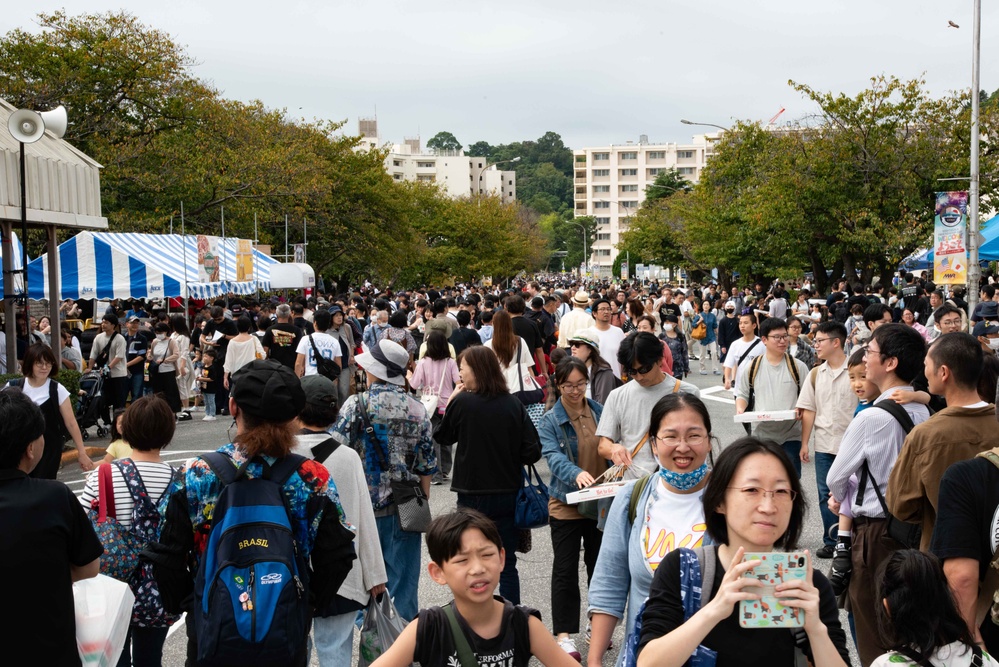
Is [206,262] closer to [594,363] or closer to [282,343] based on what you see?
[282,343]

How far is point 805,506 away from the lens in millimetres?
2855

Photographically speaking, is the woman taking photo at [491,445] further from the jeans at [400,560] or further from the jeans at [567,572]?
the jeans at [400,560]

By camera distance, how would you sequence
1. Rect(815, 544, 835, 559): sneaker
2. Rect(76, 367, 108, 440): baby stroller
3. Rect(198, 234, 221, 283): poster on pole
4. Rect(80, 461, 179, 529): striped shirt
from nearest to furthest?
Rect(80, 461, 179, 529): striped shirt, Rect(815, 544, 835, 559): sneaker, Rect(76, 367, 108, 440): baby stroller, Rect(198, 234, 221, 283): poster on pole

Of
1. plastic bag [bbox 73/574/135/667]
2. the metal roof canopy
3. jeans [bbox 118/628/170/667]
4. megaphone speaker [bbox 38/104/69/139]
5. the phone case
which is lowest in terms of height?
jeans [bbox 118/628/170/667]

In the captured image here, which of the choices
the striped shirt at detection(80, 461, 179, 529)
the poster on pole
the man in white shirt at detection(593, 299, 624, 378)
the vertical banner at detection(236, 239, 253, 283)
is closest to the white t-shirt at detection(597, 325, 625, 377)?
the man in white shirt at detection(593, 299, 624, 378)

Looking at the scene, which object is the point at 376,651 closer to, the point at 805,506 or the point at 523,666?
the point at 523,666

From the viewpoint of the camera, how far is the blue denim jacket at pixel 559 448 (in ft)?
18.5

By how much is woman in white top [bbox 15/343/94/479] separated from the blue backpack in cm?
477

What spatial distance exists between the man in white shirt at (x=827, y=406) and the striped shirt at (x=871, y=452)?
8.65 feet

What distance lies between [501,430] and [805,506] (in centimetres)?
321

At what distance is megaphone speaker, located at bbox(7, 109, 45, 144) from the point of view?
10117 millimetres

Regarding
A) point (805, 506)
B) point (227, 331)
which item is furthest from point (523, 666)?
point (227, 331)

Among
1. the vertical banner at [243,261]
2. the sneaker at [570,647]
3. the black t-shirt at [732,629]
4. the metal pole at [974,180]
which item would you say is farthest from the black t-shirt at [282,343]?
the metal pole at [974,180]

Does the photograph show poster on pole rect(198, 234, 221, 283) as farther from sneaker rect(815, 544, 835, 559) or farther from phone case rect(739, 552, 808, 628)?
phone case rect(739, 552, 808, 628)
